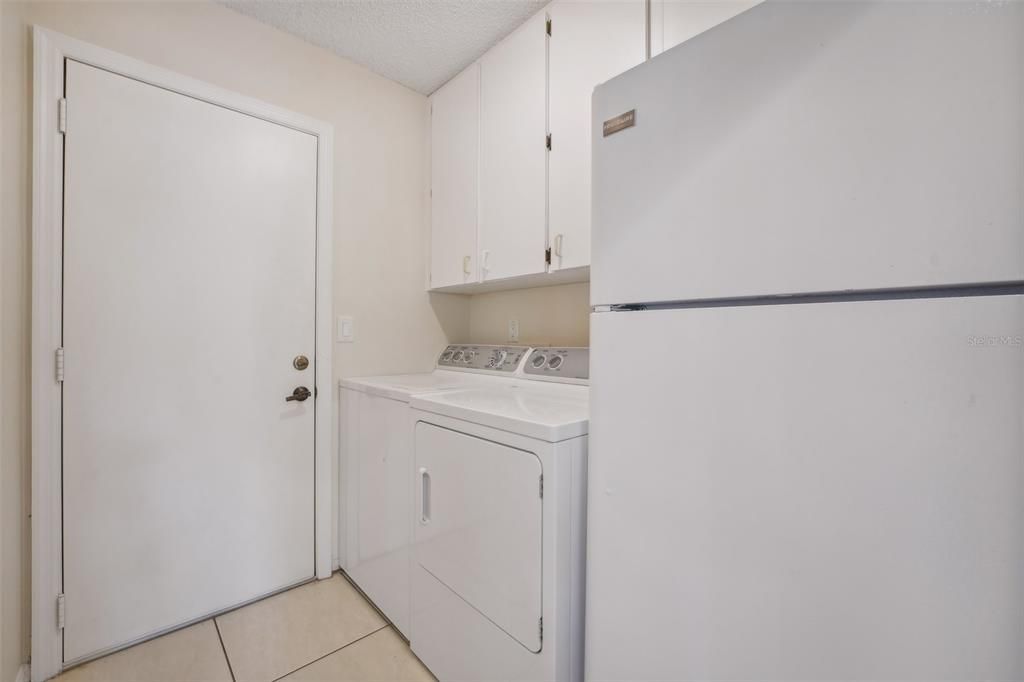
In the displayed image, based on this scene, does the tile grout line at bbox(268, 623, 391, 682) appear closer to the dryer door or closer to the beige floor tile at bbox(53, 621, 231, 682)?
the beige floor tile at bbox(53, 621, 231, 682)

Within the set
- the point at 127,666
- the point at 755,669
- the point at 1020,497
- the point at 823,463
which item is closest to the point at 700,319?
the point at 823,463

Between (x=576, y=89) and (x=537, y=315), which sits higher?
(x=576, y=89)

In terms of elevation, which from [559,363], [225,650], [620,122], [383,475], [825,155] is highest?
[620,122]

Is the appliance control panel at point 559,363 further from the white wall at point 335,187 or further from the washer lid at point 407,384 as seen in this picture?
the white wall at point 335,187

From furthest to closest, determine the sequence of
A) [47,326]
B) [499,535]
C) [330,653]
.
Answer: [330,653], [47,326], [499,535]

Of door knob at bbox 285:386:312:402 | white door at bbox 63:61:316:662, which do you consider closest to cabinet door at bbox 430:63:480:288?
white door at bbox 63:61:316:662

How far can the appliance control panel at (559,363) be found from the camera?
160cm

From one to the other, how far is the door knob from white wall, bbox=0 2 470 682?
19cm

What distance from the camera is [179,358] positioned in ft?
5.25

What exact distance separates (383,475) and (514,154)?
1442mm

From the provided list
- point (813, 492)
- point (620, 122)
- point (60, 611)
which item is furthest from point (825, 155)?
point (60, 611)

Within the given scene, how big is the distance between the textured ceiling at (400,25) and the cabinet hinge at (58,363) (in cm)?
150

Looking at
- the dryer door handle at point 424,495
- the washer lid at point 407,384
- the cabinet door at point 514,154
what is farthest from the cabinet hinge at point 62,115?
the dryer door handle at point 424,495

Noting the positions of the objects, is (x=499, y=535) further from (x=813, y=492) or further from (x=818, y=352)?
(x=818, y=352)
